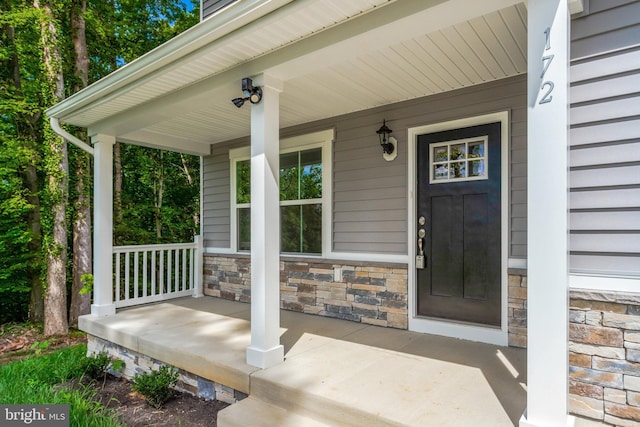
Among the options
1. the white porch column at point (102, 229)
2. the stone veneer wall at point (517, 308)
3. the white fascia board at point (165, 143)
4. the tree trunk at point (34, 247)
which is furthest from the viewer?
the tree trunk at point (34, 247)

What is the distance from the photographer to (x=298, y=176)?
4590 mm

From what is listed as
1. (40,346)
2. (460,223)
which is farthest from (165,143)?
(460,223)

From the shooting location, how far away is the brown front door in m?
3.20

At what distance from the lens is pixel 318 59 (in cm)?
251

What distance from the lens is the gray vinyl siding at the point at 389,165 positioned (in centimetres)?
304

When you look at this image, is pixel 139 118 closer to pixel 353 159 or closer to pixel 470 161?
pixel 353 159

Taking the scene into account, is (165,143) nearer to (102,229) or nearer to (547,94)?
(102,229)

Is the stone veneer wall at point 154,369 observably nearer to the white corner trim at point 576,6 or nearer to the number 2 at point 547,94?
the number 2 at point 547,94

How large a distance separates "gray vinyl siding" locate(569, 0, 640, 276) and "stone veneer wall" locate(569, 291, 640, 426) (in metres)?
0.18

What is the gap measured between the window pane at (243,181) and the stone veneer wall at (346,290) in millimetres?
904

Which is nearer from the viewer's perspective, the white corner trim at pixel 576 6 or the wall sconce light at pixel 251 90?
the white corner trim at pixel 576 6

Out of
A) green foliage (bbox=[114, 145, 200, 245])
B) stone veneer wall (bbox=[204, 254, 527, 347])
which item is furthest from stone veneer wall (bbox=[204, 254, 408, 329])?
green foliage (bbox=[114, 145, 200, 245])

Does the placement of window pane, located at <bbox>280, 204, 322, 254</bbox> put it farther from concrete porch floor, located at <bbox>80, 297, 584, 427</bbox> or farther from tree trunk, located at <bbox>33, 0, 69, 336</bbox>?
tree trunk, located at <bbox>33, 0, 69, 336</bbox>

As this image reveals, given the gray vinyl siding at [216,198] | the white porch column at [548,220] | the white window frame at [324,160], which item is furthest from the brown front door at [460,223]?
the gray vinyl siding at [216,198]
